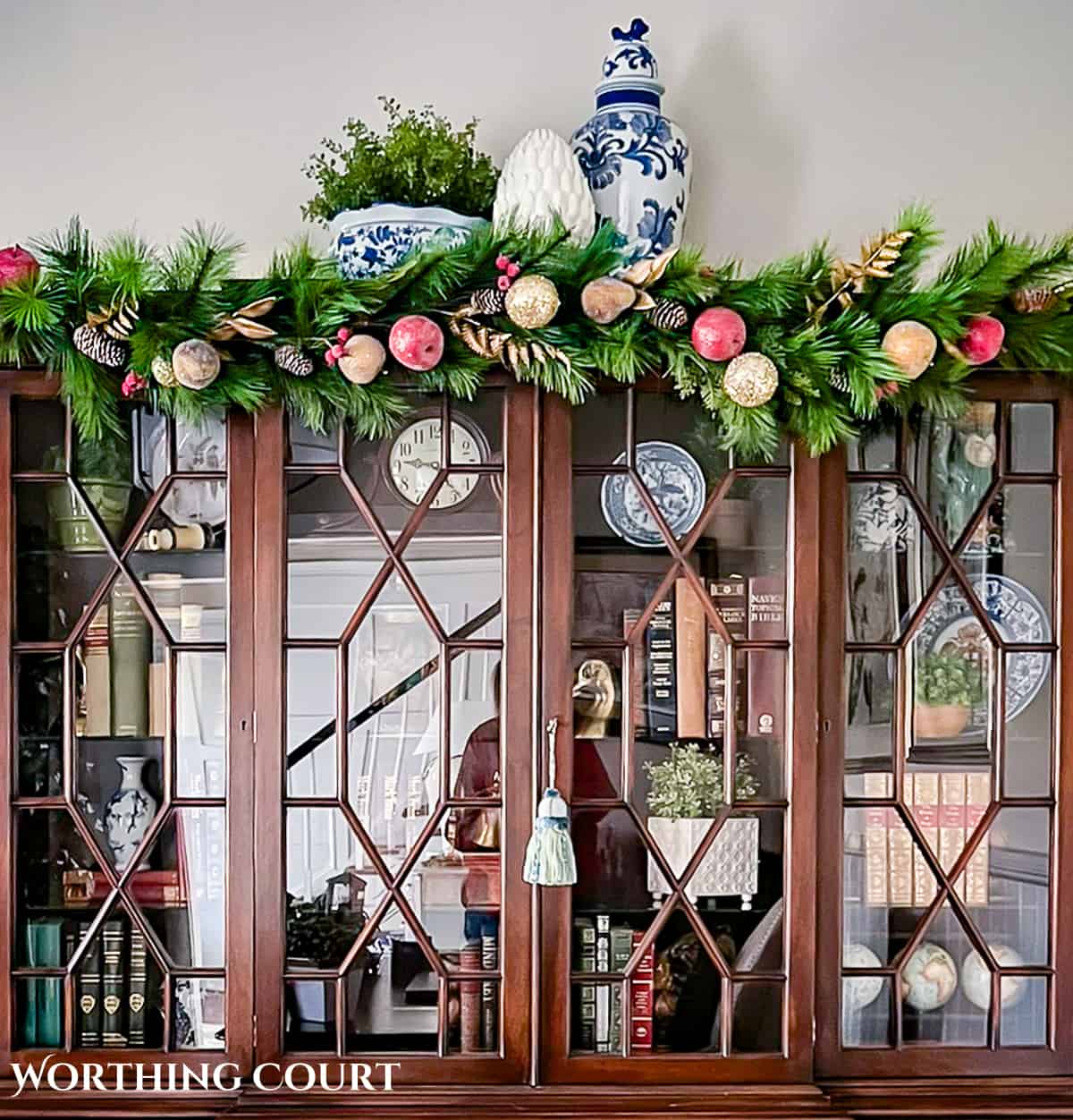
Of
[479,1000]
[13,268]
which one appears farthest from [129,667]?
[479,1000]

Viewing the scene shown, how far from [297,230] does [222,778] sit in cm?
91

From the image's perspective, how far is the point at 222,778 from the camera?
73.6 inches

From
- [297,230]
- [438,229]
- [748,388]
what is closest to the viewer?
[748,388]

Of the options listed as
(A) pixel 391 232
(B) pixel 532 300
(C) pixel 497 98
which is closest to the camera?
(B) pixel 532 300

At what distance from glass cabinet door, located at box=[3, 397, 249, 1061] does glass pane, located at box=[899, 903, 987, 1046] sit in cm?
102

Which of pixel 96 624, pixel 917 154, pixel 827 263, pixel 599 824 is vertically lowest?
pixel 599 824

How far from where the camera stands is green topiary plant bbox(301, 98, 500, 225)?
1.86 m

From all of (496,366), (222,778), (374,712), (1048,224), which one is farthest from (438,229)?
(1048,224)

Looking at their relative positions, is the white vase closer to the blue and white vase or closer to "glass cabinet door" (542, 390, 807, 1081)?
"glass cabinet door" (542, 390, 807, 1081)

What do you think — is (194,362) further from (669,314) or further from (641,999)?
(641,999)

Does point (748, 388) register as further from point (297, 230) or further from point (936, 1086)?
point (936, 1086)

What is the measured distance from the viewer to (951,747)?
192cm

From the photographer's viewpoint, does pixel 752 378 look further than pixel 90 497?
No

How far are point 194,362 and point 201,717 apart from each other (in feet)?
1.70
